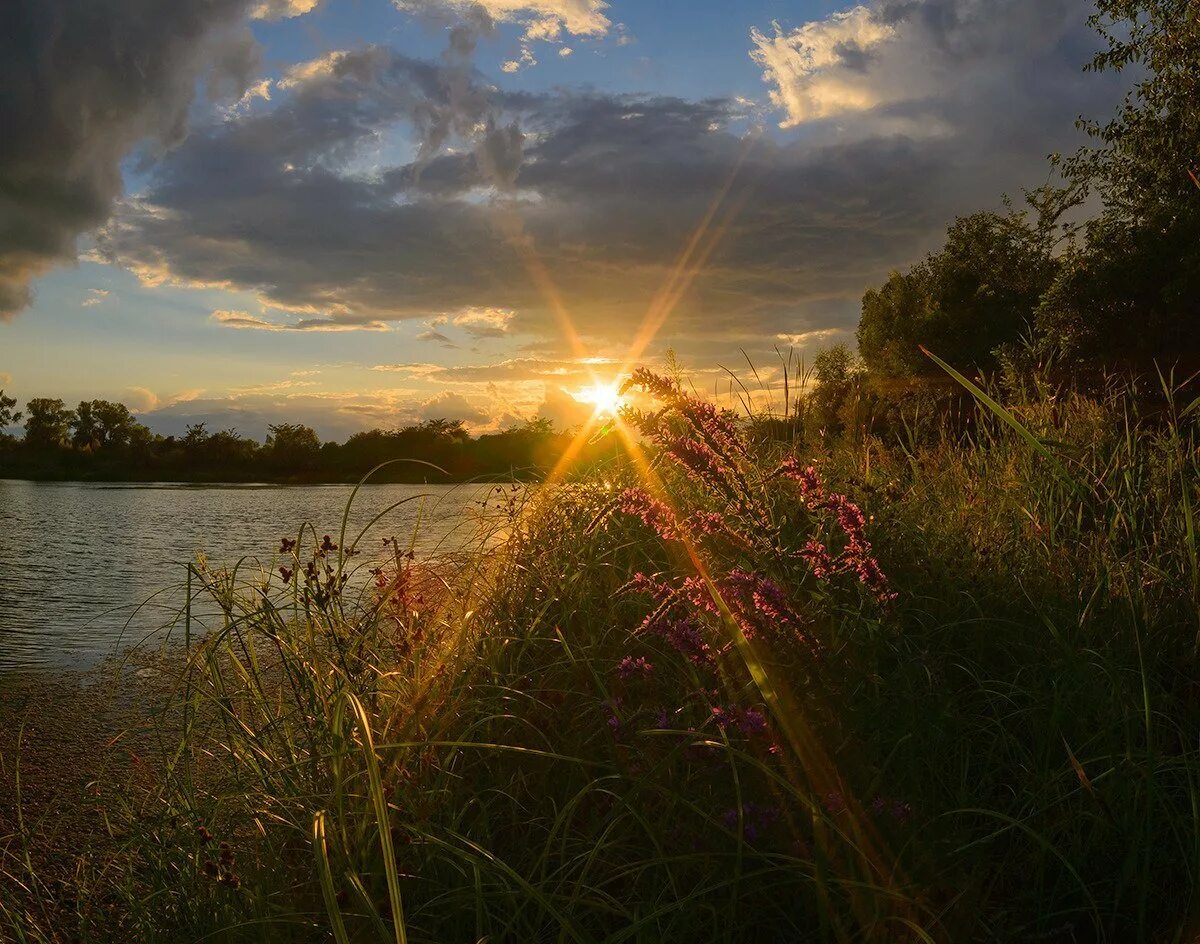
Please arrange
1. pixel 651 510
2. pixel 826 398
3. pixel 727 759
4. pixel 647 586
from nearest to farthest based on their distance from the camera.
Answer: pixel 727 759 < pixel 651 510 < pixel 647 586 < pixel 826 398

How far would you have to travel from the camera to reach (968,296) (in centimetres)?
3553

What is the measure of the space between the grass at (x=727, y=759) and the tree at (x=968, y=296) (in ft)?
102

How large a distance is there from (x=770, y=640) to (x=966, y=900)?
64 centimetres

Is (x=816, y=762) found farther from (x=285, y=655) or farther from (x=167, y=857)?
(x=167, y=857)

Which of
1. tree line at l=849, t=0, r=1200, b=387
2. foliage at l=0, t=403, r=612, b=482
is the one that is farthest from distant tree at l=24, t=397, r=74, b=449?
tree line at l=849, t=0, r=1200, b=387

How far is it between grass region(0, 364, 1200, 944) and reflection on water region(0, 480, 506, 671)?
2.43 feet

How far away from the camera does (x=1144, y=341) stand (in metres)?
18.6

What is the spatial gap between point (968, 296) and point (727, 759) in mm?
37736

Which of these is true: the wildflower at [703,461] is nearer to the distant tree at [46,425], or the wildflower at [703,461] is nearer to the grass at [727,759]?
the grass at [727,759]

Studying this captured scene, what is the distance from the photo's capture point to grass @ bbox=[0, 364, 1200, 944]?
1695 mm

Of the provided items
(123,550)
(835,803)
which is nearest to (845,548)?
(835,803)

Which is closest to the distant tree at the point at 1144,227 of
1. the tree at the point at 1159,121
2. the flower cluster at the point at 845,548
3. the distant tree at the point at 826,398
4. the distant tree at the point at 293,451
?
the tree at the point at 1159,121

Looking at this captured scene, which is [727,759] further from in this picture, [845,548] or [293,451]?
[293,451]

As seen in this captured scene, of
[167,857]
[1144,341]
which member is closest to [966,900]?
[167,857]
